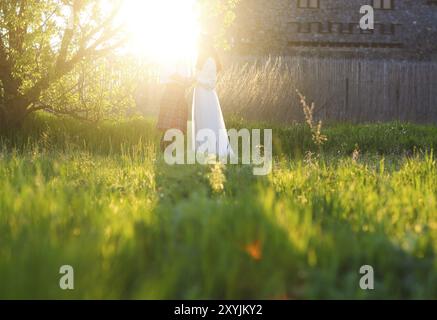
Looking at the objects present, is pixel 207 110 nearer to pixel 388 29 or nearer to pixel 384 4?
pixel 388 29

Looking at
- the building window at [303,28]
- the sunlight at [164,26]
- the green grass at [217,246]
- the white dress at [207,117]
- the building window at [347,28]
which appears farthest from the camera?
the building window at [347,28]

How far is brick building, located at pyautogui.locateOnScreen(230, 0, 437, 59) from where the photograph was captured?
23312 millimetres

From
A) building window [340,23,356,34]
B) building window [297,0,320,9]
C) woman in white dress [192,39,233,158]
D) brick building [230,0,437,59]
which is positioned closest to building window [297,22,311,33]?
brick building [230,0,437,59]

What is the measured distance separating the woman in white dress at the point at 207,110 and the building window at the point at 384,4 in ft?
54.9

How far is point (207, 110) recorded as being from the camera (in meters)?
9.17

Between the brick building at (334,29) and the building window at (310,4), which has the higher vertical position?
the building window at (310,4)

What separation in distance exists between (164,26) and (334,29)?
584 inches

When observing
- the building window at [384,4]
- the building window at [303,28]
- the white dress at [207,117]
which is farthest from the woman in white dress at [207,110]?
the building window at [384,4]

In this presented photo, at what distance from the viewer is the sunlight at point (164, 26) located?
9.60 m

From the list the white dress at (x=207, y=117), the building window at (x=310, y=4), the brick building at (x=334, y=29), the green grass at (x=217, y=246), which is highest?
the building window at (x=310, y=4)

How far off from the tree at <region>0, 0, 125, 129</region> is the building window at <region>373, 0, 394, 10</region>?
623 inches

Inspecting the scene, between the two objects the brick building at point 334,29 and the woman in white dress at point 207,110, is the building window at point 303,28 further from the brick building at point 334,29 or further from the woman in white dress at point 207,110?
the woman in white dress at point 207,110
